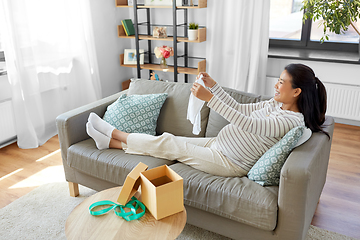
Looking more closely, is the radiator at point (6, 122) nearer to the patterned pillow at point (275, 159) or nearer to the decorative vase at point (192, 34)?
the decorative vase at point (192, 34)

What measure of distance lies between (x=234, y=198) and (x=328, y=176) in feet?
4.24

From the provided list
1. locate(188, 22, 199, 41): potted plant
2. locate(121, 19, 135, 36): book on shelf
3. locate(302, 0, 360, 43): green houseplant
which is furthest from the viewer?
locate(121, 19, 135, 36): book on shelf

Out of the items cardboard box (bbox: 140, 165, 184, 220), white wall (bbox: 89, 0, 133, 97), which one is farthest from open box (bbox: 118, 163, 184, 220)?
white wall (bbox: 89, 0, 133, 97)

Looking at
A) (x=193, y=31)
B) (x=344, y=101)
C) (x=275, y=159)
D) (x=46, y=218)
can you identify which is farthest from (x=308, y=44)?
(x=46, y=218)

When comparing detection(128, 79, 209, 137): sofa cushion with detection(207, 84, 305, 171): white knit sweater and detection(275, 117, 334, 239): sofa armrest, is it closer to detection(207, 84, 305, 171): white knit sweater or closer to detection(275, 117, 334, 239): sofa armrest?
detection(207, 84, 305, 171): white knit sweater

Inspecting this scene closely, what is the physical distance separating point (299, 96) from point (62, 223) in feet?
5.20

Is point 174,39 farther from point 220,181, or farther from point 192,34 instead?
point 220,181

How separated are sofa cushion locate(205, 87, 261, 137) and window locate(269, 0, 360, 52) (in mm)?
2044

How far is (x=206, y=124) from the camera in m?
2.28

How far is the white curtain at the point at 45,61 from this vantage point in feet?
9.68

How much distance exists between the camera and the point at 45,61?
3273 mm

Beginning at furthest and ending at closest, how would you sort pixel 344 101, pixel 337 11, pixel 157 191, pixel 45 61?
pixel 344 101
pixel 45 61
pixel 337 11
pixel 157 191

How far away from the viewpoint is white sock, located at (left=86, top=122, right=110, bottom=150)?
2.11 m

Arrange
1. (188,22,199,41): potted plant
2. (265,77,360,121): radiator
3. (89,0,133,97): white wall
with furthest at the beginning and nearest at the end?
(89,0,133,97): white wall, (188,22,199,41): potted plant, (265,77,360,121): radiator
